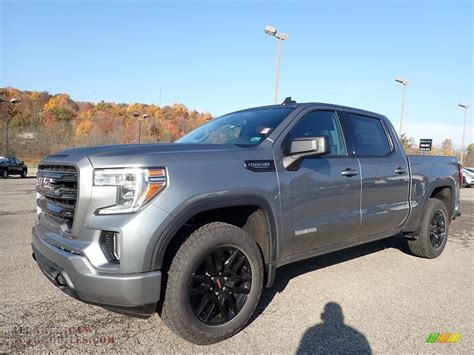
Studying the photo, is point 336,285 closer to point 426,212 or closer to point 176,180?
point 426,212

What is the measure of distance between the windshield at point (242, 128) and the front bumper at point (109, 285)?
57.9 inches

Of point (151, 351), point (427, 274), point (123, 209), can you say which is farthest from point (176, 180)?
point (427, 274)

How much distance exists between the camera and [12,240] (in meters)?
6.05

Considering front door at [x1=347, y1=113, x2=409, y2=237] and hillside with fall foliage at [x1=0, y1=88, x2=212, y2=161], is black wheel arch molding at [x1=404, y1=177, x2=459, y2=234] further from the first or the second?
hillside with fall foliage at [x1=0, y1=88, x2=212, y2=161]

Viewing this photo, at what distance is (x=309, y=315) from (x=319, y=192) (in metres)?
1.10

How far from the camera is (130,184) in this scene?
259 cm

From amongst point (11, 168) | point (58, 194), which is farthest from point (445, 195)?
point (11, 168)

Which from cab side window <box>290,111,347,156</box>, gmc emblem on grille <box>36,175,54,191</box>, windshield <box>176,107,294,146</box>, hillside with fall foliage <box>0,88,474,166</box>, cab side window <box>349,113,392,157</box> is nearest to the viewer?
gmc emblem on grille <box>36,175,54,191</box>

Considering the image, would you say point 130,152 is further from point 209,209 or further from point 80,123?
point 80,123

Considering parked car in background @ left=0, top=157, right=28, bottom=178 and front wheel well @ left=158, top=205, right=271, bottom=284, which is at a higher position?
front wheel well @ left=158, top=205, right=271, bottom=284

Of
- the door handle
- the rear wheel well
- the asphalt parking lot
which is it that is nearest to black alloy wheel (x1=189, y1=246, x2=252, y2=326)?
the asphalt parking lot

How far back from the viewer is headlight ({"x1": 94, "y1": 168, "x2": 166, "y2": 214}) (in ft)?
8.44

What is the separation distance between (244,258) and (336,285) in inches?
64.8

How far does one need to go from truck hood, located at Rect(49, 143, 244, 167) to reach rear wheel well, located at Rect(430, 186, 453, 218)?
3.92 metres
